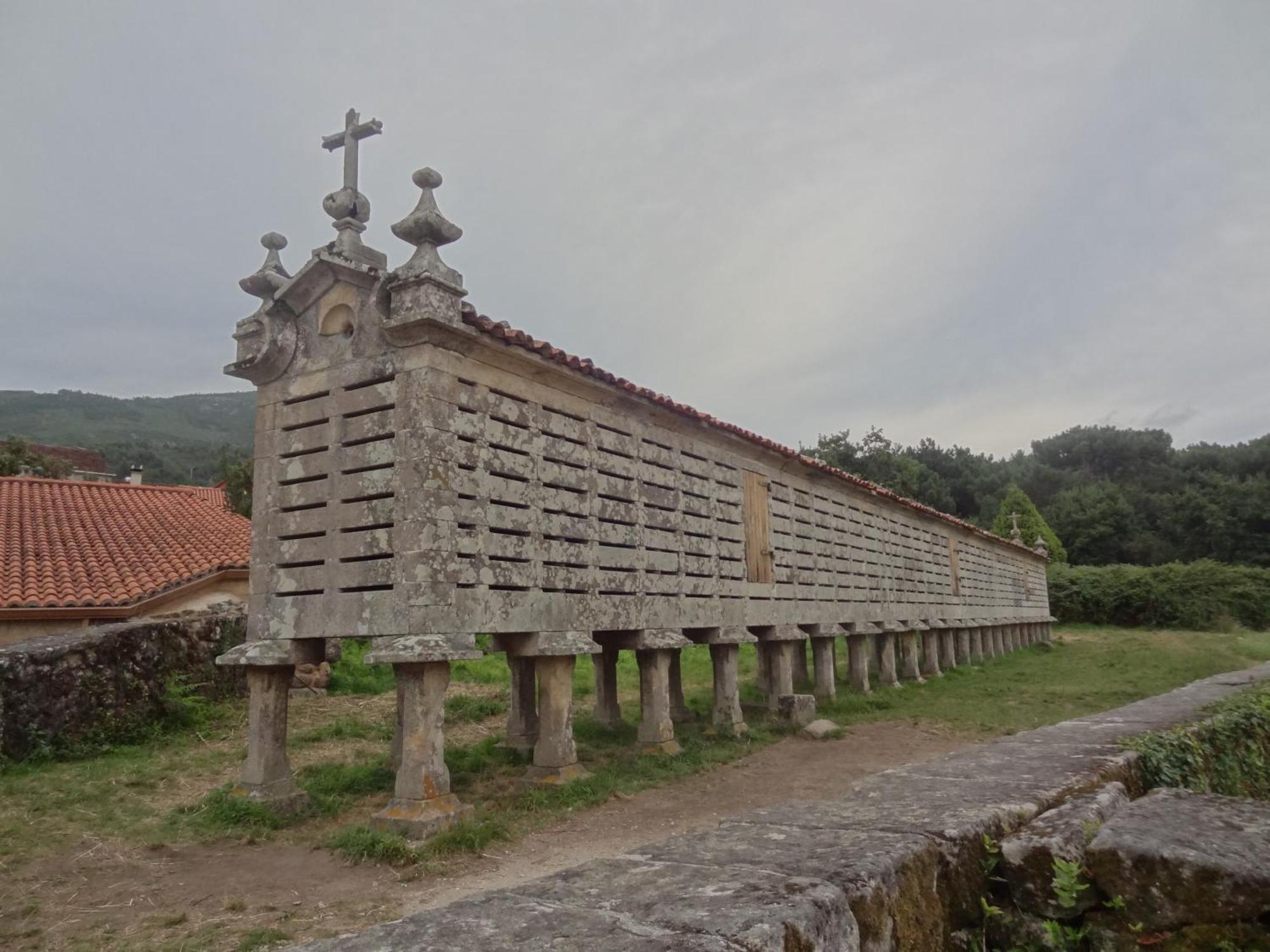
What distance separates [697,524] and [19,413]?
9751cm

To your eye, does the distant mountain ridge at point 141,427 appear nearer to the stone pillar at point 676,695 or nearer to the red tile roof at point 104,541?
the red tile roof at point 104,541

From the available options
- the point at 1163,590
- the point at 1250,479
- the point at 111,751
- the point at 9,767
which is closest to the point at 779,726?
the point at 111,751

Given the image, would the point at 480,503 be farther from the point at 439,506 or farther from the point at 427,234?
the point at 427,234

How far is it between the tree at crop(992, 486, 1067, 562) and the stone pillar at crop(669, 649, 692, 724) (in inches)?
1424

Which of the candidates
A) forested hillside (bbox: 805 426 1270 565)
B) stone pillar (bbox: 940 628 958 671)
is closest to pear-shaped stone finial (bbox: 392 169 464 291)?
stone pillar (bbox: 940 628 958 671)

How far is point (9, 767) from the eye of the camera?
902 cm

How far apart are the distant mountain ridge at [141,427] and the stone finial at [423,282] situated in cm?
5320

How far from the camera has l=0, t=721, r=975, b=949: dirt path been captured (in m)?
5.39

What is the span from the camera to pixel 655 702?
34.9 ft

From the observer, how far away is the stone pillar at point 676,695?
13203mm

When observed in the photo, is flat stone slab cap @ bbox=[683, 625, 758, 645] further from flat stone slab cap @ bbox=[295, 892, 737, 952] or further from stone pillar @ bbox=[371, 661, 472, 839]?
flat stone slab cap @ bbox=[295, 892, 737, 952]

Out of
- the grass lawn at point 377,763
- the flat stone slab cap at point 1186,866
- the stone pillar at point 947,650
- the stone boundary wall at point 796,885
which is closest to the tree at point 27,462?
the grass lawn at point 377,763

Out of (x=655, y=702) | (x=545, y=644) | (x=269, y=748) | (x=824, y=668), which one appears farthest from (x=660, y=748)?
(x=824, y=668)

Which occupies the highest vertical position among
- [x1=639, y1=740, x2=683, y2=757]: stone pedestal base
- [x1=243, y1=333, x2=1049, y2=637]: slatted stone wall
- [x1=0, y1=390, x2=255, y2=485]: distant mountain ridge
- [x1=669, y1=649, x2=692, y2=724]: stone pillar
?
[x1=0, y1=390, x2=255, y2=485]: distant mountain ridge
